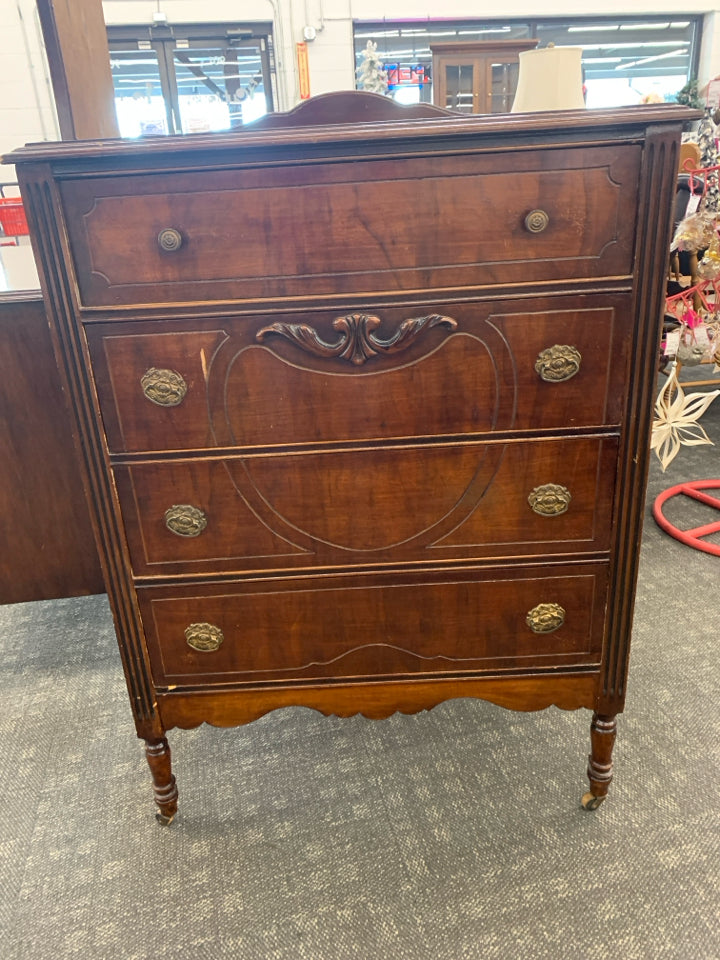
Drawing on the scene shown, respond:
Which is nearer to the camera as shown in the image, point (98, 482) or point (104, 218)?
point (104, 218)

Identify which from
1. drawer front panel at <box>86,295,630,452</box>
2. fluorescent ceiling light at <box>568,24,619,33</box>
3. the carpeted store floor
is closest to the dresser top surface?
drawer front panel at <box>86,295,630,452</box>

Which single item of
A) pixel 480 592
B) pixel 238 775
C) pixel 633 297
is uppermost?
pixel 633 297

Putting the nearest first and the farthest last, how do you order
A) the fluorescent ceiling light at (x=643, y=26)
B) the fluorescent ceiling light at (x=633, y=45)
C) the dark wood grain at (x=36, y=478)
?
1. the dark wood grain at (x=36, y=478)
2. the fluorescent ceiling light at (x=643, y=26)
3. the fluorescent ceiling light at (x=633, y=45)

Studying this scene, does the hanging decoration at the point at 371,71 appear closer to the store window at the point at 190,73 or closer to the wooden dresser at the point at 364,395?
the store window at the point at 190,73

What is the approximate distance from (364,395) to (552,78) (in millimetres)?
788

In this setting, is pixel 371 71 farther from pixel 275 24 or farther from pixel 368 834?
pixel 368 834

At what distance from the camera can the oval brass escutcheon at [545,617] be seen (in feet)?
3.82

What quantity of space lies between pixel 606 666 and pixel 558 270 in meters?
0.72

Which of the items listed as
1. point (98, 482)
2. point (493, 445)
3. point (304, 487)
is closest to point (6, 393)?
point (98, 482)

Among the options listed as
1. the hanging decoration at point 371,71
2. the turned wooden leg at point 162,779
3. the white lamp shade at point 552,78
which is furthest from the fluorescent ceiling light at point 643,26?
the turned wooden leg at point 162,779

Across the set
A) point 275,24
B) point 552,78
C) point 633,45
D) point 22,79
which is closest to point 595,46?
point 633,45

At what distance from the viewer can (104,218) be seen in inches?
36.8

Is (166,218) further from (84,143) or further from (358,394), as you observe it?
(358,394)

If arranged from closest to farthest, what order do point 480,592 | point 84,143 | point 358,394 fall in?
1. point 84,143
2. point 358,394
3. point 480,592
